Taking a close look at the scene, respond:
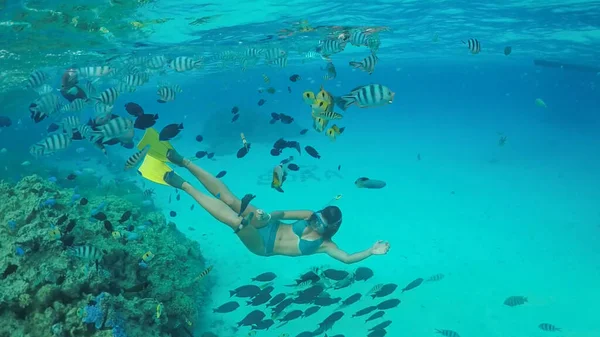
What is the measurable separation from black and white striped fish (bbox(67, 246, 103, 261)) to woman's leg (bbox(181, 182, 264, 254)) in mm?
2777

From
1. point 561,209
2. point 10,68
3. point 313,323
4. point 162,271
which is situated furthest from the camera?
point 10,68

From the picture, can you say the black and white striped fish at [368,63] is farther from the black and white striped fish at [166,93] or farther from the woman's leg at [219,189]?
the black and white striped fish at [166,93]

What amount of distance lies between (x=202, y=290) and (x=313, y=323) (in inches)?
130

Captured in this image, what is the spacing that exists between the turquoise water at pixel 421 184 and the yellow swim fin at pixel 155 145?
13.5 feet

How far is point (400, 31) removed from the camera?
93.9ft

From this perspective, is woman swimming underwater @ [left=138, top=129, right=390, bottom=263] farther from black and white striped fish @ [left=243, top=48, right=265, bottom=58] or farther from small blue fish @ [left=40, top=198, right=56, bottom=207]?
black and white striped fish @ [left=243, top=48, right=265, bottom=58]

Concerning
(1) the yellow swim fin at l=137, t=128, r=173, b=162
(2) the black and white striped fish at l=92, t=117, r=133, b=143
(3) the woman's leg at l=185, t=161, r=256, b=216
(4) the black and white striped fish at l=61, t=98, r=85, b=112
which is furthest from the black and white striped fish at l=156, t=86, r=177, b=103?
(2) the black and white striped fish at l=92, t=117, r=133, b=143

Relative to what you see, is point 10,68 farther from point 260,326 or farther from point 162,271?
point 260,326

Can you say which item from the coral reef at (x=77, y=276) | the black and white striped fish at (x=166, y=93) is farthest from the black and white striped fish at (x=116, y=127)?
the black and white striped fish at (x=166, y=93)

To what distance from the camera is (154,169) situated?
903cm

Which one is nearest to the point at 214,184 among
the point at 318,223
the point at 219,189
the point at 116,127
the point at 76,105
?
the point at 219,189

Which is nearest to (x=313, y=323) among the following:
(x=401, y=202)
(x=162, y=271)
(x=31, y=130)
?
(x=162, y=271)

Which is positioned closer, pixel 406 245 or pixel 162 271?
pixel 162 271

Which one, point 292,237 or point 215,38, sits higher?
point 215,38
